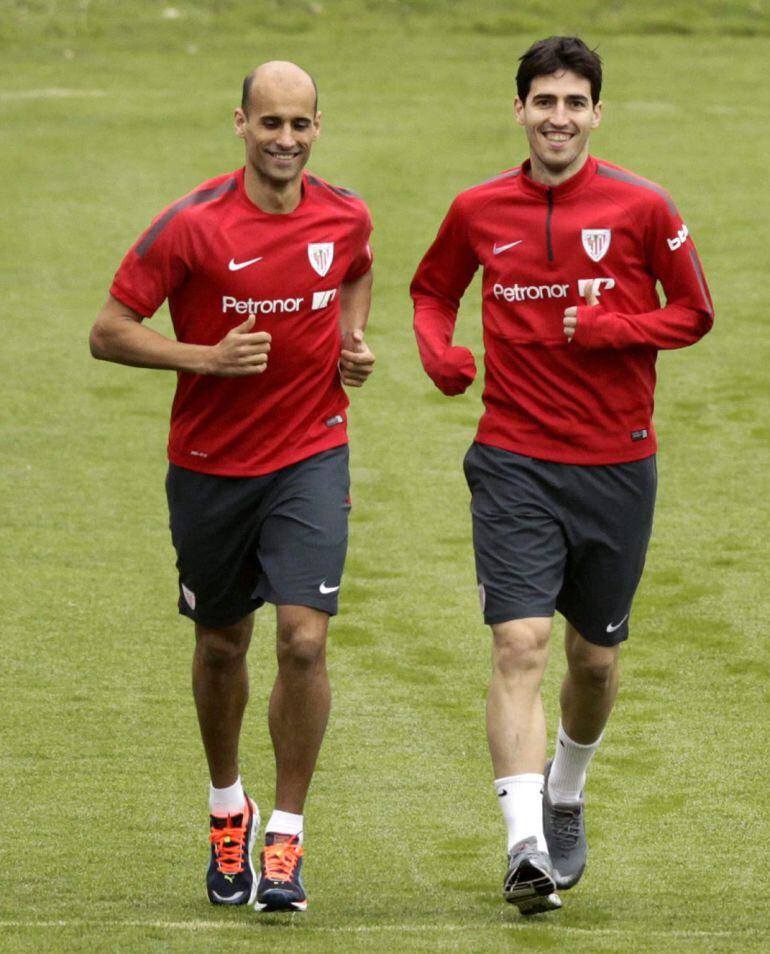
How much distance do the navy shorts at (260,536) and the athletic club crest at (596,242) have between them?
2.82ft

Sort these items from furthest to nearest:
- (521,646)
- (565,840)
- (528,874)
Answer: (565,840), (521,646), (528,874)

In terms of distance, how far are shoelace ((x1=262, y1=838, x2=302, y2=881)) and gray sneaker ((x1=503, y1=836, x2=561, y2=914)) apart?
0.61 meters

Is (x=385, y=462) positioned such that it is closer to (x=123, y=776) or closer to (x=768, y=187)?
(x=123, y=776)

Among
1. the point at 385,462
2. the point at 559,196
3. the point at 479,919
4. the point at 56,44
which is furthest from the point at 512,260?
the point at 56,44

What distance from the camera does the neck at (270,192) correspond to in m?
5.50

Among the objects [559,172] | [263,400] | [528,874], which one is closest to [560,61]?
[559,172]

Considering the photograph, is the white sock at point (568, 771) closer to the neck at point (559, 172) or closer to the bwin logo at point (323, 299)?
the bwin logo at point (323, 299)

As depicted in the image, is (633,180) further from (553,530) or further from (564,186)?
(553,530)

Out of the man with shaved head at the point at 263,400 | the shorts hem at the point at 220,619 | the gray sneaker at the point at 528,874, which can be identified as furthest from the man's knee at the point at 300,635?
the gray sneaker at the point at 528,874

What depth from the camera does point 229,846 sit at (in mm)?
5660

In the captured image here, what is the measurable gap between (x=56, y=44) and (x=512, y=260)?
17238 millimetres

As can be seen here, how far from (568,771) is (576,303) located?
4.64 feet

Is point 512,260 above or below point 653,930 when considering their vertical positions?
above

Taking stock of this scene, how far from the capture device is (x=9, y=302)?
13602 mm
